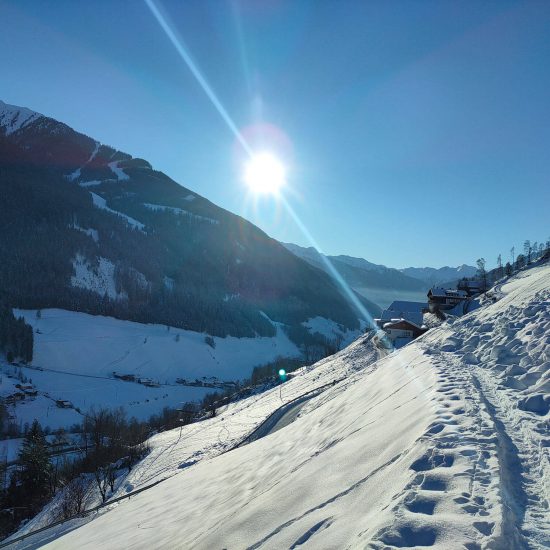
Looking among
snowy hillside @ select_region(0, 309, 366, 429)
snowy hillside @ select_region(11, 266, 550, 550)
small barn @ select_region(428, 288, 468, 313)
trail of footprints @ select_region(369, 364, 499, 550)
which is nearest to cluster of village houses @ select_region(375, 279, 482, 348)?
small barn @ select_region(428, 288, 468, 313)

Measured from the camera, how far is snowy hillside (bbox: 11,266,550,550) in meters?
4.16

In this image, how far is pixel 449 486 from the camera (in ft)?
15.2

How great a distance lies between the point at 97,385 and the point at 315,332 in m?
120

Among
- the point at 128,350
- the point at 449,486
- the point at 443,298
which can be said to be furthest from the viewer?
the point at 128,350

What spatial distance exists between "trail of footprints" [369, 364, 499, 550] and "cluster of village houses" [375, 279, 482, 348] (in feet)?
119

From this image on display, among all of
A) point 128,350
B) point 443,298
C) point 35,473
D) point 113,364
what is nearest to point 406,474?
point 35,473

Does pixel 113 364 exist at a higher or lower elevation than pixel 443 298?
higher

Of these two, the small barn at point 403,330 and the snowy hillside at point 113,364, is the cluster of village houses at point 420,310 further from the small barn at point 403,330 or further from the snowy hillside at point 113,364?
the snowy hillside at point 113,364

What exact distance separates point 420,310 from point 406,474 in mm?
65703

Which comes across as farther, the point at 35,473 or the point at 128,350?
the point at 128,350

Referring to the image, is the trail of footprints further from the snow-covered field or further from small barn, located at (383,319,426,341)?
the snow-covered field

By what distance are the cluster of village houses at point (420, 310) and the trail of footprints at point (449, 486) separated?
119ft

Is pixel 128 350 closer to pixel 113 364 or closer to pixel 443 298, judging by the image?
pixel 113 364

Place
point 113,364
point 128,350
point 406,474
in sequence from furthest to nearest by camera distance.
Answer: point 128,350, point 113,364, point 406,474
